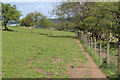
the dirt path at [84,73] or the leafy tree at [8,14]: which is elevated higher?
the leafy tree at [8,14]

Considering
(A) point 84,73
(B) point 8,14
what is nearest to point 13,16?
(B) point 8,14

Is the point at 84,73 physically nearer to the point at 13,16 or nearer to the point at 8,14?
the point at 8,14

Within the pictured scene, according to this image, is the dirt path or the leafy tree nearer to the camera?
the dirt path

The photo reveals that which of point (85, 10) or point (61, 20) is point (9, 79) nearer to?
point (85, 10)

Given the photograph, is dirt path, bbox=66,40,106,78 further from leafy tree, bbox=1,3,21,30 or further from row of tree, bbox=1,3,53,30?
leafy tree, bbox=1,3,21,30

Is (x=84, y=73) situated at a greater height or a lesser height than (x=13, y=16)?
lesser

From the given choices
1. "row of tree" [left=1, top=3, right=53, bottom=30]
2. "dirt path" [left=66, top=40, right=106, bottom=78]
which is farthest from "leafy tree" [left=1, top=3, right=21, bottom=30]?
"dirt path" [left=66, top=40, right=106, bottom=78]

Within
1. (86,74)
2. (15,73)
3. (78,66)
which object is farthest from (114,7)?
(15,73)

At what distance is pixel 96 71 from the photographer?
291 inches

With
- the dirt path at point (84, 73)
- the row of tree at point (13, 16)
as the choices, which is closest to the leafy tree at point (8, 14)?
the row of tree at point (13, 16)

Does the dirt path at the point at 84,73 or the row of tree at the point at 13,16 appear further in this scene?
the row of tree at the point at 13,16

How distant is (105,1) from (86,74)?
702 centimetres

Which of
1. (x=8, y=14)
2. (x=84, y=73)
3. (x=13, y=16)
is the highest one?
(x=8, y=14)

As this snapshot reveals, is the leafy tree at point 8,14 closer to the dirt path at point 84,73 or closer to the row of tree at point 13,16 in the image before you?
the row of tree at point 13,16
